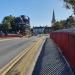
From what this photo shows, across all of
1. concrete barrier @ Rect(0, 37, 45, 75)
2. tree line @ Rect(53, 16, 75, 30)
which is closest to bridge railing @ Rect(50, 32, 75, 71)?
concrete barrier @ Rect(0, 37, 45, 75)

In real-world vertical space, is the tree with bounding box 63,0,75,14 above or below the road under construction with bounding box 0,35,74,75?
above

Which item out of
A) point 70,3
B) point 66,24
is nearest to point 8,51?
point 70,3

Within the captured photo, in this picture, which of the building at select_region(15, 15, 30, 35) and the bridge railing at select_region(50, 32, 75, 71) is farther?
the building at select_region(15, 15, 30, 35)

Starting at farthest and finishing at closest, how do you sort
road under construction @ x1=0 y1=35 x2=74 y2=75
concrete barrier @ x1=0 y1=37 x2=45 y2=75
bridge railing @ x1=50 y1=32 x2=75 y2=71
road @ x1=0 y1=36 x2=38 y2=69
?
1. road @ x1=0 y1=36 x2=38 y2=69
2. concrete barrier @ x1=0 y1=37 x2=45 y2=75
3. road under construction @ x1=0 y1=35 x2=74 y2=75
4. bridge railing @ x1=50 y1=32 x2=75 y2=71

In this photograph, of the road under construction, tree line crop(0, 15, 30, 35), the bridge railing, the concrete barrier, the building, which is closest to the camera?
the bridge railing

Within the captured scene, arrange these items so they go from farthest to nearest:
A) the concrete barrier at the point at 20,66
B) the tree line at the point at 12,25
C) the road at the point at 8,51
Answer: the tree line at the point at 12,25
the road at the point at 8,51
the concrete barrier at the point at 20,66

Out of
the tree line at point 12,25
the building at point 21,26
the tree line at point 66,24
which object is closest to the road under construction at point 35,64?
the tree line at point 66,24

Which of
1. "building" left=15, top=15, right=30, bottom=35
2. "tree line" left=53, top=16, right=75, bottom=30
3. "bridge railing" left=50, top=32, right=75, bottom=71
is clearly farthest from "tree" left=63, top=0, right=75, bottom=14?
"building" left=15, top=15, right=30, bottom=35

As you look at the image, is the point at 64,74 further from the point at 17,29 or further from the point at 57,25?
the point at 17,29

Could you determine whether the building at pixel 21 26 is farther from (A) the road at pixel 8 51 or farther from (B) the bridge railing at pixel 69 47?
(B) the bridge railing at pixel 69 47

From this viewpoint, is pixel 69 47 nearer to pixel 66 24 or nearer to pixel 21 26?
pixel 66 24

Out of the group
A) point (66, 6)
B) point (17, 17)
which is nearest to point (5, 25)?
point (17, 17)

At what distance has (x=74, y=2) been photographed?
61.9ft

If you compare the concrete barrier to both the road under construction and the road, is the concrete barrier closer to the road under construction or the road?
the road under construction
